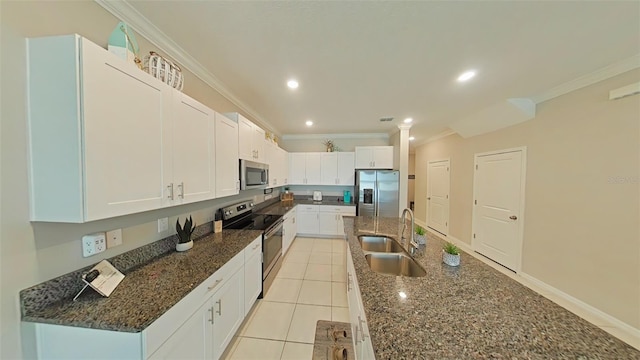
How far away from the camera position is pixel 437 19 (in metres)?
1.39

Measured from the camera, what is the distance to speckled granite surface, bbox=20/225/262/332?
88 centimetres

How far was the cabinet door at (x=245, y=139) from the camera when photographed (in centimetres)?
231

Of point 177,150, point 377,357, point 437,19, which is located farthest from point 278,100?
point 377,357

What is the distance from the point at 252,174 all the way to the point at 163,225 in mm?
1161

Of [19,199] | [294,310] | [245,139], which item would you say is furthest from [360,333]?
[245,139]

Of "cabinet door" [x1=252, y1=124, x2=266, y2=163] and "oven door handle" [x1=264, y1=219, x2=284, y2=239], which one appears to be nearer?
"oven door handle" [x1=264, y1=219, x2=284, y2=239]

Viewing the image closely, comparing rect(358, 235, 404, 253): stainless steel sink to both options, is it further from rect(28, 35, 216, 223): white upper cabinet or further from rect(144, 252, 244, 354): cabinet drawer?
rect(28, 35, 216, 223): white upper cabinet

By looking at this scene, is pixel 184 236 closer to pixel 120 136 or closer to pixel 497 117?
pixel 120 136

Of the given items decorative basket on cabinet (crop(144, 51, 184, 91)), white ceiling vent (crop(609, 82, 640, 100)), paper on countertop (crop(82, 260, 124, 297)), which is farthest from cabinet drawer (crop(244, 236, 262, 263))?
white ceiling vent (crop(609, 82, 640, 100))

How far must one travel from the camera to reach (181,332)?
110cm

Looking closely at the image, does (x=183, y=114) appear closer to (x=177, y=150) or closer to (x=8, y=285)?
(x=177, y=150)

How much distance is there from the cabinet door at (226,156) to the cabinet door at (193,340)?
3.28ft

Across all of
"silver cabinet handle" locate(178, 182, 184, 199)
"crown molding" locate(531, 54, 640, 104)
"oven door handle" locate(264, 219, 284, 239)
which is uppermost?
"crown molding" locate(531, 54, 640, 104)

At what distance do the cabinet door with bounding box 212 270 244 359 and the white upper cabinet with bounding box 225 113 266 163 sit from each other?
1377 mm
